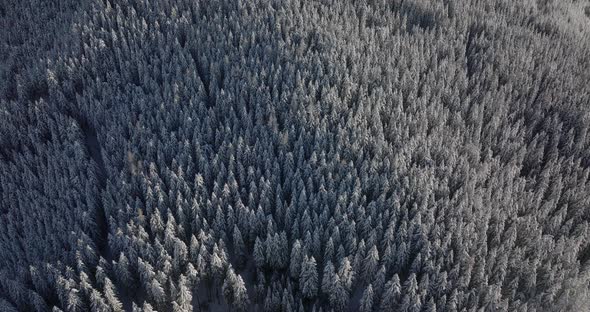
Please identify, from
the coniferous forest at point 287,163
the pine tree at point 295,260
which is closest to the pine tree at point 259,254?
the coniferous forest at point 287,163

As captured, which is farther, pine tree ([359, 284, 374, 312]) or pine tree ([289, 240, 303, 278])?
pine tree ([289, 240, 303, 278])

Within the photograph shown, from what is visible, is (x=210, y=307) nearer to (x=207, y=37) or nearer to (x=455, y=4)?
(x=207, y=37)

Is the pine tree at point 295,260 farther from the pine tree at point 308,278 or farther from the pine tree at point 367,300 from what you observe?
the pine tree at point 367,300

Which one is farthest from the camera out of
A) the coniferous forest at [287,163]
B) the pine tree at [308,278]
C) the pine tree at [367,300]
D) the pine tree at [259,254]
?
the pine tree at [259,254]

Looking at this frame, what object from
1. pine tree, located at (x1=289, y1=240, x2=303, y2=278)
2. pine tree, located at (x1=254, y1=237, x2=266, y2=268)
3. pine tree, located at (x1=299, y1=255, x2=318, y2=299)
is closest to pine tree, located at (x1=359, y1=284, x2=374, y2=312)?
pine tree, located at (x1=299, y1=255, x2=318, y2=299)

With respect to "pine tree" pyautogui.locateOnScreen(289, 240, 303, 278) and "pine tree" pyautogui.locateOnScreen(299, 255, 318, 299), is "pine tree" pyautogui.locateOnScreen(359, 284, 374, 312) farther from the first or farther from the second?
"pine tree" pyautogui.locateOnScreen(289, 240, 303, 278)

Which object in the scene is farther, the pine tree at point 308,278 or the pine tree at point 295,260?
the pine tree at point 295,260

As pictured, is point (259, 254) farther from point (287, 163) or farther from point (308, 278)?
point (287, 163)

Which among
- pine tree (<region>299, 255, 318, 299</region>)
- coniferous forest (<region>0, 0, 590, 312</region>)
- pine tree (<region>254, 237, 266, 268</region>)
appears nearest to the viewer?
pine tree (<region>299, 255, 318, 299</region>)
